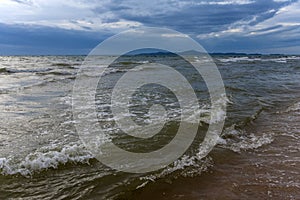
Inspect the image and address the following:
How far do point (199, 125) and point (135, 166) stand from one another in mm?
3009

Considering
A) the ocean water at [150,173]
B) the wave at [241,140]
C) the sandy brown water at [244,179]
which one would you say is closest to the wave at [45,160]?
the ocean water at [150,173]

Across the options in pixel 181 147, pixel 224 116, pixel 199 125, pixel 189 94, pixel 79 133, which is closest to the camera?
pixel 181 147

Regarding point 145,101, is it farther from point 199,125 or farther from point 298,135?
point 298,135

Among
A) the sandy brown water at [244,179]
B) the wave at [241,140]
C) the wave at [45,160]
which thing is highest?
the wave at [45,160]

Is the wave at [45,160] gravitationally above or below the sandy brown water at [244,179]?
above

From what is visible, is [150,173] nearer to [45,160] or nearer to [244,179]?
[244,179]

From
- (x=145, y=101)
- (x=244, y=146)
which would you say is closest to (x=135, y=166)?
(x=244, y=146)

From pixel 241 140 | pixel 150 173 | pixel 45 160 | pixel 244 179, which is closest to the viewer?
pixel 244 179

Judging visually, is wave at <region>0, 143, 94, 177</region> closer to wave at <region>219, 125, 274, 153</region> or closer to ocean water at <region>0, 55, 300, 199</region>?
ocean water at <region>0, 55, 300, 199</region>

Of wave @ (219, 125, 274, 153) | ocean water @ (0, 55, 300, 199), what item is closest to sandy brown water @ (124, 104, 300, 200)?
ocean water @ (0, 55, 300, 199)

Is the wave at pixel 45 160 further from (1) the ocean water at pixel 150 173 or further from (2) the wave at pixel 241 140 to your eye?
(2) the wave at pixel 241 140

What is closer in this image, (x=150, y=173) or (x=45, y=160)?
(x=150, y=173)

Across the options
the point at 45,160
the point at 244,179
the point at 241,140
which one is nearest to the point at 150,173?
the point at 244,179

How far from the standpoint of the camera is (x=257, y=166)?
4789 mm
